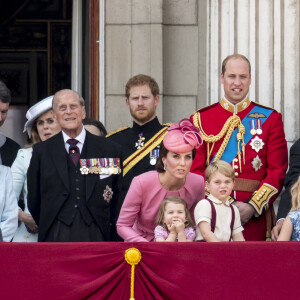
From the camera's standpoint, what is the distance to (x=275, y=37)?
9641 millimetres

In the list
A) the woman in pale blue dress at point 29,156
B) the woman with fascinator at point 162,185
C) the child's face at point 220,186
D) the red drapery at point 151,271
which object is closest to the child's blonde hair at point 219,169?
the child's face at point 220,186

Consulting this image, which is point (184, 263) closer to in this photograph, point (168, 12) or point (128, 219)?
point (128, 219)

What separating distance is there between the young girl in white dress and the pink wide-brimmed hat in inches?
12.3

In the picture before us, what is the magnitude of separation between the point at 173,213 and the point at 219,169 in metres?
0.48

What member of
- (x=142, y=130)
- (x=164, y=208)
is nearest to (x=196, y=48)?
(x=142, y=130)

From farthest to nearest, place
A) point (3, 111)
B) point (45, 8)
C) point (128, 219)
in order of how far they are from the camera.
→ point (45, 8) < point (3, 111) < point (128, 219)

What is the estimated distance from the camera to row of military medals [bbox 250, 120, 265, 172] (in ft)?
26.5

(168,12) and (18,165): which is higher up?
(168,12)

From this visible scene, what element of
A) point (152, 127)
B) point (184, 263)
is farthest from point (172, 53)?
point (184, 263)

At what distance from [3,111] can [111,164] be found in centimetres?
90

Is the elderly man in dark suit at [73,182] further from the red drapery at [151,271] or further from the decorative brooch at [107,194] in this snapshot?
the red drapery at [151,271]

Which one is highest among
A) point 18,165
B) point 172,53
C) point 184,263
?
point 172,53

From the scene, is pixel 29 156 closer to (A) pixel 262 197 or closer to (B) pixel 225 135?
(B) pixel 225 135

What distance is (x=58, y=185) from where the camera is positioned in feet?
24.7
